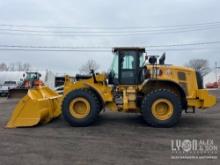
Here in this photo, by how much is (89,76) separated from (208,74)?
70.1m

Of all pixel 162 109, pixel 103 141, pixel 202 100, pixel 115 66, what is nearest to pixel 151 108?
pixel 162 109

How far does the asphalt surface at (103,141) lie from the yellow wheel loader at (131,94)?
0.42 meters

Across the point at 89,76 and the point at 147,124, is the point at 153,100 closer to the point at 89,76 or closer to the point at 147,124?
the point at 147,124

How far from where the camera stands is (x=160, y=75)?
43.3ft

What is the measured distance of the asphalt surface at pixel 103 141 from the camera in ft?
28.4

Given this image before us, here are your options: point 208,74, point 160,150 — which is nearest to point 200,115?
point 160,150

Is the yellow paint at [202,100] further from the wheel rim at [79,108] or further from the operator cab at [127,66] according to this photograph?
the wheel rim at [79,108]

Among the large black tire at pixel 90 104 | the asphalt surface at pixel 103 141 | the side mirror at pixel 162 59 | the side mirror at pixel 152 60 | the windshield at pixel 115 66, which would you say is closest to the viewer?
the asphalt surface at pixel 103 141

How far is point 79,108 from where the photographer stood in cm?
1320

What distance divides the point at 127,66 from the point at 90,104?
189 centimetres

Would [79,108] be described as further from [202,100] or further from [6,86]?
[6,86]

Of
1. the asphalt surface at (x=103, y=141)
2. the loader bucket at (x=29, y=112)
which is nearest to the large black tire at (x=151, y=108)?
the asphalt surface at (x=103, y=141)

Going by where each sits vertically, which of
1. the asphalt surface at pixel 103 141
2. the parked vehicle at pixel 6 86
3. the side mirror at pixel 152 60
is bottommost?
the asphalt surface at pixel 103 141

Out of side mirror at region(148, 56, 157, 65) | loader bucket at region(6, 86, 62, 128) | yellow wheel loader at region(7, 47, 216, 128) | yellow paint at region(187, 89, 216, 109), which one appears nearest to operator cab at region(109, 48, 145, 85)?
yellow wheel loader at region(7, 47, 216, 128)
